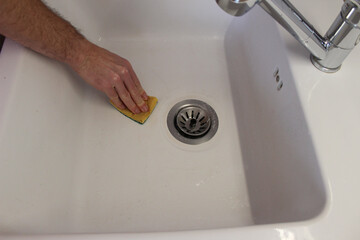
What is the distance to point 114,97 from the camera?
0.51 metres

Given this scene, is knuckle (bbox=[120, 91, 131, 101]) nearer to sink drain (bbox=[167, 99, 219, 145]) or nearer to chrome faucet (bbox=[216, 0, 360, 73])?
sink drain (bbox=[167, 99, 219, 145])

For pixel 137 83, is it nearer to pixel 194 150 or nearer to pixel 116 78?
pixel 116 78

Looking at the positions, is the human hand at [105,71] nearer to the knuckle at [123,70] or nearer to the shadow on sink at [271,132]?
the knuckle at [123,70]

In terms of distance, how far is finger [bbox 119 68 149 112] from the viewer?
0.49 m

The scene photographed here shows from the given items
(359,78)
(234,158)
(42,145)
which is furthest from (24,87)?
(359,78)

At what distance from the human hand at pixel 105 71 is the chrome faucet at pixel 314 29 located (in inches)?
9.4

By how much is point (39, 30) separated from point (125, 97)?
0.17m

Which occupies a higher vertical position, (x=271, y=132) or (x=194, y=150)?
(x=271, y=132)

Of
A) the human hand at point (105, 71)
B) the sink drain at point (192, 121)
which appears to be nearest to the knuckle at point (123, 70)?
the human hand at point (105, 71)

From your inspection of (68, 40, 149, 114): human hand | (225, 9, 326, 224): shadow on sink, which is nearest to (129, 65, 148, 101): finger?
(68, 40, 149, 114): human hand

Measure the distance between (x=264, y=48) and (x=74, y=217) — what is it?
1.40ft

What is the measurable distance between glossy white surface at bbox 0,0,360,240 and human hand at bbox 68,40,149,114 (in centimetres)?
4

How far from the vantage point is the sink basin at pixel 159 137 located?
360 mm

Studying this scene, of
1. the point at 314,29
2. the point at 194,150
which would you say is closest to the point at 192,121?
the point at 194,150
